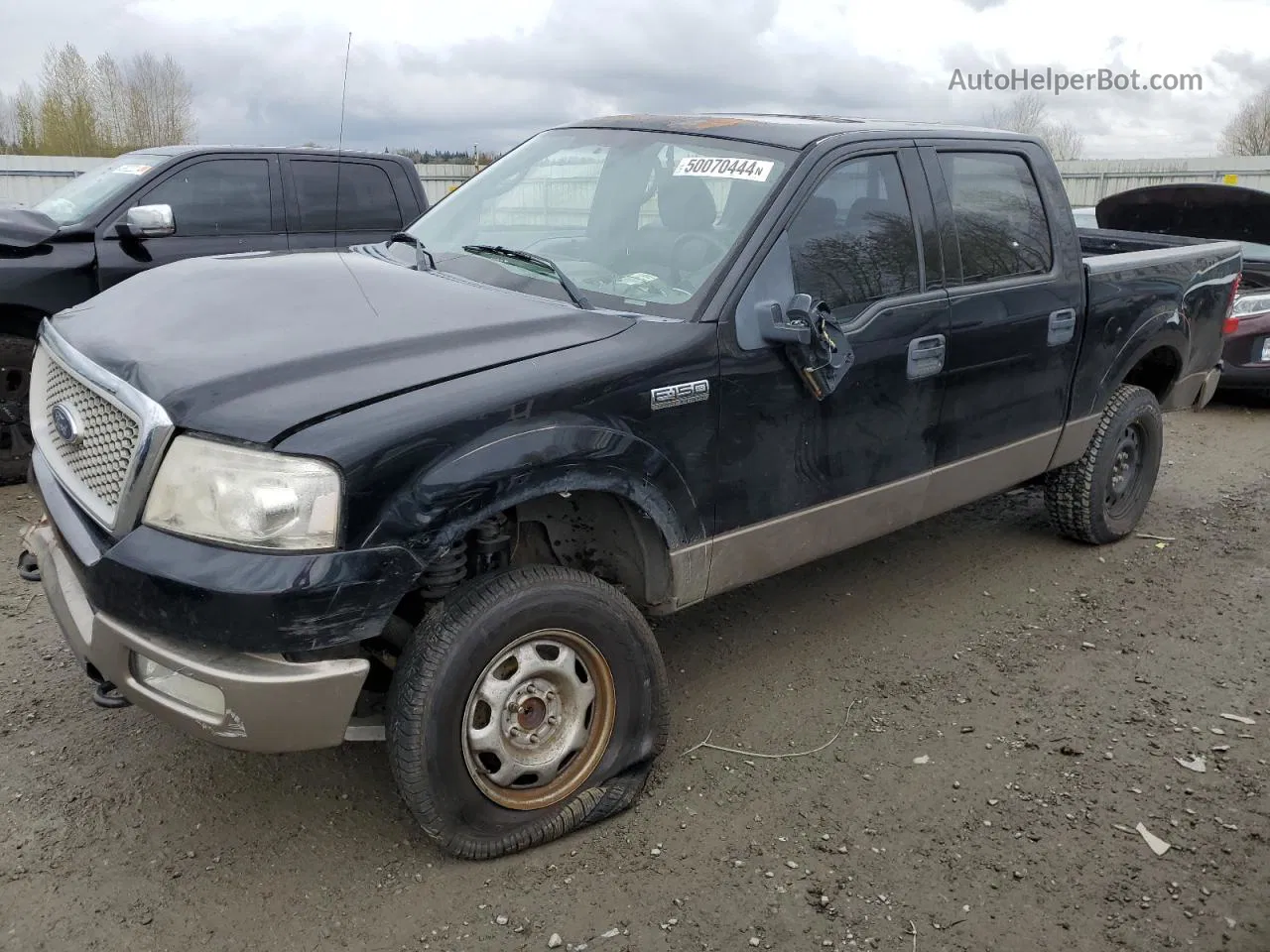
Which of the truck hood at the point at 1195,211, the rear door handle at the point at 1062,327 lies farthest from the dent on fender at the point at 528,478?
the truck hood at the point at 1195,211

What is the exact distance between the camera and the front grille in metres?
2.66

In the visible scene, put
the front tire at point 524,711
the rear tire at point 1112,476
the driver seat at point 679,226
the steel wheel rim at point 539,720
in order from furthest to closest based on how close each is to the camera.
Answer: the rear tire at point 1112,476 < the driver seat at point 679,226 < the steel wheel rim at point 539,720 < the front tire at point 524,711

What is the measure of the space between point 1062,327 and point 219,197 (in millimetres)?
5257

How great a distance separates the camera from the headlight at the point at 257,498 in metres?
2.46

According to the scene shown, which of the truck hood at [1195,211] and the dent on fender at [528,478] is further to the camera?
the truck hood at [1195,211]

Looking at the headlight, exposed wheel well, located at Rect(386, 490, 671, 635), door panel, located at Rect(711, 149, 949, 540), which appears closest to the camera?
the headlight

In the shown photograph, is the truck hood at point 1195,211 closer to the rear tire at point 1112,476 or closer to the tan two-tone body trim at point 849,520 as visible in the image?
the rear tire at point 1112,476

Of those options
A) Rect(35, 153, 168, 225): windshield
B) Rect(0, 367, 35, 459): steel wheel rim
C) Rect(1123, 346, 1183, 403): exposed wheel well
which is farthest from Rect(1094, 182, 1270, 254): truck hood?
Rect(0, 367, 35, 459): steel wheel rim

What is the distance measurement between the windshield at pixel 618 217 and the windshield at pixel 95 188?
3417 millimetres

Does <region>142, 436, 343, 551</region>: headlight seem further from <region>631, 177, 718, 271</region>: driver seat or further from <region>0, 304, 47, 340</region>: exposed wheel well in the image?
<region>0, 304, 47, 340</region>: exposed wheel well

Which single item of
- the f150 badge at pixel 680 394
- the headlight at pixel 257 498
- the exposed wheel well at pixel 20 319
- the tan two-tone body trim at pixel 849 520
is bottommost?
the tan two-tone body trim at pixel 849 520

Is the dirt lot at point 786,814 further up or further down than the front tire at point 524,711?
further down

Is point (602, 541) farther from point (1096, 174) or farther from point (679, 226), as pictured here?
point (1096, 174)

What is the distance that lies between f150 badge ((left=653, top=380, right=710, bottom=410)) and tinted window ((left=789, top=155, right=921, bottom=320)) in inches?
22.4
